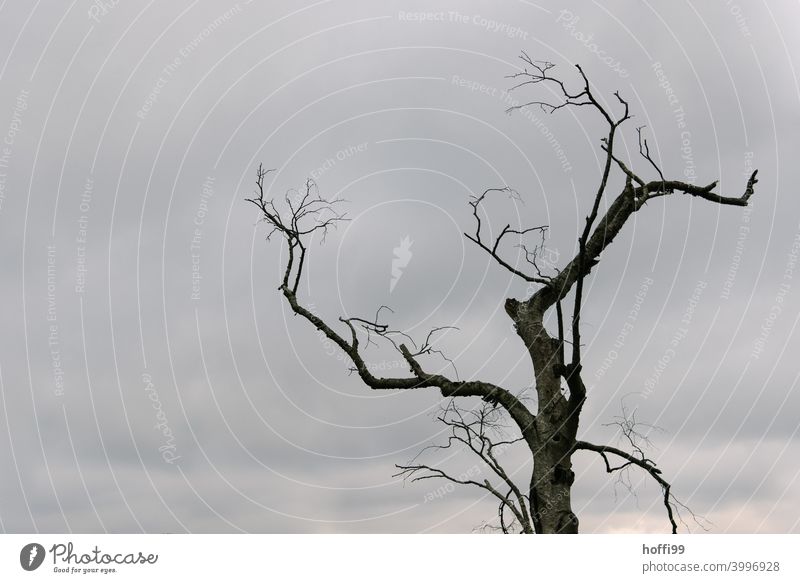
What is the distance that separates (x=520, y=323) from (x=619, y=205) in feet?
7.61

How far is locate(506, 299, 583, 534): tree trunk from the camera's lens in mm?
11227

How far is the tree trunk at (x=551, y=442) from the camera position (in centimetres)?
1123

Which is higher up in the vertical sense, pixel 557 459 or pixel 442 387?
pixel 442 387

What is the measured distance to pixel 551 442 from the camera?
1140cm

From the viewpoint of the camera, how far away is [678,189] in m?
11.8

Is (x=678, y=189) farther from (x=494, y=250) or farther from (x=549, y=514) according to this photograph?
(x=549, y=514)

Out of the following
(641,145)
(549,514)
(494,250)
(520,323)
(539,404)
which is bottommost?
(549,514)

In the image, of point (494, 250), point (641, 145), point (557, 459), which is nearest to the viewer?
point (641, 145)

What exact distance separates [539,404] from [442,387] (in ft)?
4.99

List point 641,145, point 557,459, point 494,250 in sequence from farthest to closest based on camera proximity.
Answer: point 494,250
point 557,459
point 641,145

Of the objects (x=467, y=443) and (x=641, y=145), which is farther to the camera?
(x=467, y=443)
